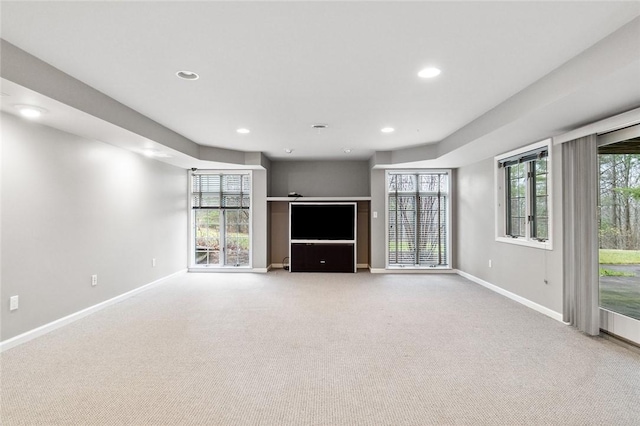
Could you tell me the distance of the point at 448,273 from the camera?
702 centimetres

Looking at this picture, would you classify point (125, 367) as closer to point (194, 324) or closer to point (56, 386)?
point (56, 386)

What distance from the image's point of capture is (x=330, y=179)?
7.88 meters

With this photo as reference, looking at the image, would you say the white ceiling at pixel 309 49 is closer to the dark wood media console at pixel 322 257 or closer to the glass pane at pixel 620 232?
the glass pane at pixel 620 232

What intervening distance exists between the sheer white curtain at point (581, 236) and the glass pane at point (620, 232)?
16 centimetres

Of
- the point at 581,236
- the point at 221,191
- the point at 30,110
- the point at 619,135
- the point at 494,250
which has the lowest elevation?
the point at 494,250

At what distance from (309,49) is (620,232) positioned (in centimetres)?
357

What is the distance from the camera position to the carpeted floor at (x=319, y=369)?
212 centimetres

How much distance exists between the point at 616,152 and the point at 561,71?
141 centimetres

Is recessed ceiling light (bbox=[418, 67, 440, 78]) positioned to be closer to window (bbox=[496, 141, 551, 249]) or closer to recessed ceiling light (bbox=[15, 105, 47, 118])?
window (bbox=[496, 141, 551, 249])

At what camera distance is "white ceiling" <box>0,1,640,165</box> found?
2.03 meters

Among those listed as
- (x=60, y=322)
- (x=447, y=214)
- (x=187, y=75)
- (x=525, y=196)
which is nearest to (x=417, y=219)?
(x=447, y=214)

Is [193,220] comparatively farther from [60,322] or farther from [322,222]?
[60,322]

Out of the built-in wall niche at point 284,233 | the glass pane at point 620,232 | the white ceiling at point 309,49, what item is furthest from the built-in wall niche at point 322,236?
the glass pane at point 620,232

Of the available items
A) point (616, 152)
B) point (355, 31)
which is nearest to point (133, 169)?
point (355, 31)
